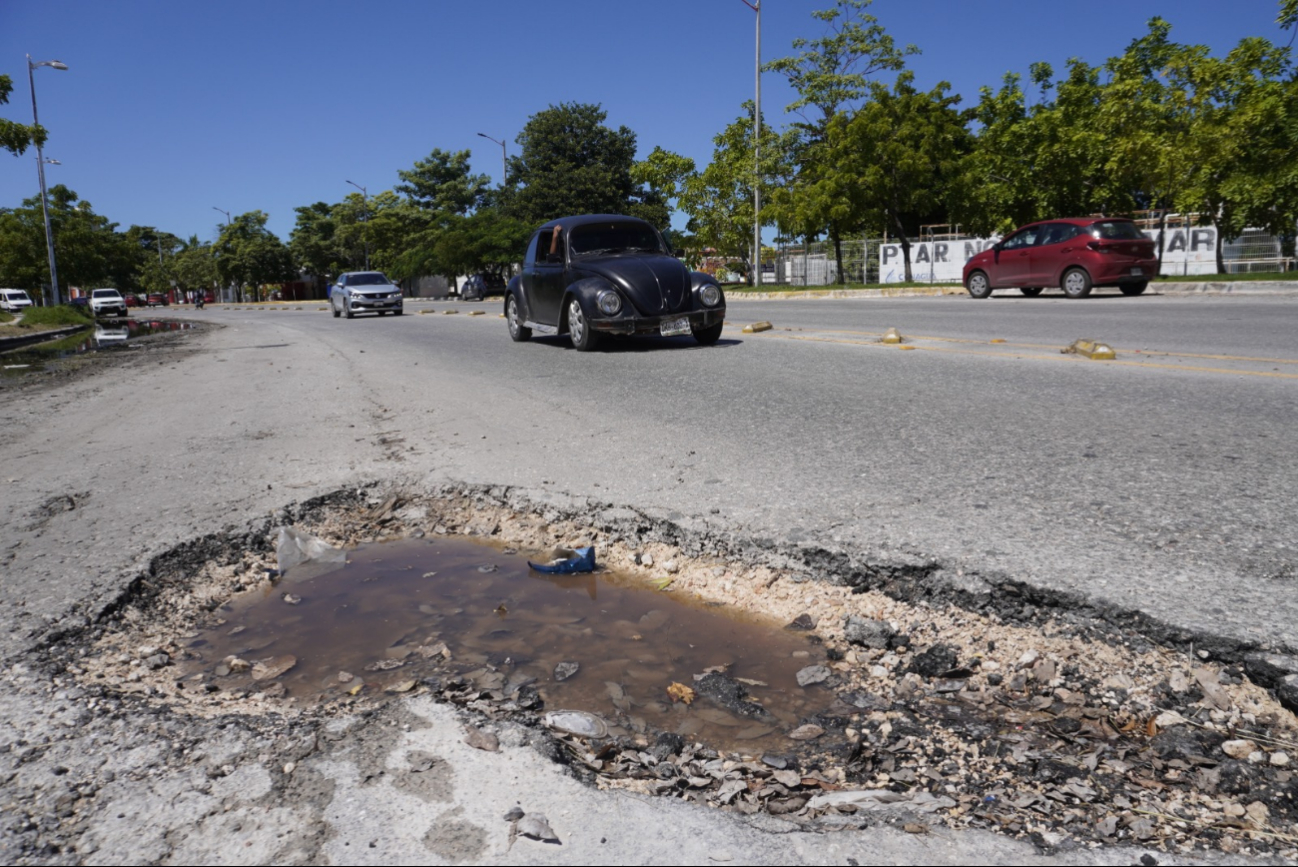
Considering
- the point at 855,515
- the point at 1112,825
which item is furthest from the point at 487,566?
the point at 1112,825

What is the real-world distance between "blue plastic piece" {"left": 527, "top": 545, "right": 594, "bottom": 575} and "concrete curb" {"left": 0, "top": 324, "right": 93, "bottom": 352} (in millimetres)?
18532

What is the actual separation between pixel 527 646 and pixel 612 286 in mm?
7154

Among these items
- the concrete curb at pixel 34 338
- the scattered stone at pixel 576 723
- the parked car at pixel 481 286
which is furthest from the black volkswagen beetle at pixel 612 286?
the parked car at pixel 481 286

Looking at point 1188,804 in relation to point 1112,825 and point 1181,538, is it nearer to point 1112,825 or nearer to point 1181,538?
point 1112,825

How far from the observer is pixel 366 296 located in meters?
25.5

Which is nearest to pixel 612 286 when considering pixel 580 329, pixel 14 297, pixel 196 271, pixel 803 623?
pixel 580 329

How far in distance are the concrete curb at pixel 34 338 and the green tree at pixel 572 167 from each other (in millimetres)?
26485

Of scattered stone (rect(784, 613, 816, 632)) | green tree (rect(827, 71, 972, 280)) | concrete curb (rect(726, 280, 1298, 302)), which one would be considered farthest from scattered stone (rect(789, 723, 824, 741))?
green tree (rect(827, 71, 972, 280))

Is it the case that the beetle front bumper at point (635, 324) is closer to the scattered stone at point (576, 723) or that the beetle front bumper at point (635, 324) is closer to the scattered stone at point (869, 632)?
the scattered stone at point (869, 632)

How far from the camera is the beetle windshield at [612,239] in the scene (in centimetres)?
1007

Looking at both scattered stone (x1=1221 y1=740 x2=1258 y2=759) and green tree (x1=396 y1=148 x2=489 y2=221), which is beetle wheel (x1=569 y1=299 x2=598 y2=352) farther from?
green tree (x1=396 y1=148 x2=489 y2=221)

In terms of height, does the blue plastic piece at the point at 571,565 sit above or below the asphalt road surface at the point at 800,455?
below

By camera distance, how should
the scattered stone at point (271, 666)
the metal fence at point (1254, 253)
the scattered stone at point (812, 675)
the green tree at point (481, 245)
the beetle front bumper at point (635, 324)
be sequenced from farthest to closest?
the green tree at point (481, 245) → the metal fence at point (1254, 253) → the beetle front bumper at point (635, 324) → the scattered stone at point (271, 666) → the scattered stone at point (812, 675)

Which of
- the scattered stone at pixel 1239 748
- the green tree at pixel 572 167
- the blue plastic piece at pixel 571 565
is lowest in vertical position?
the scattered stone at pixel 1239 748
